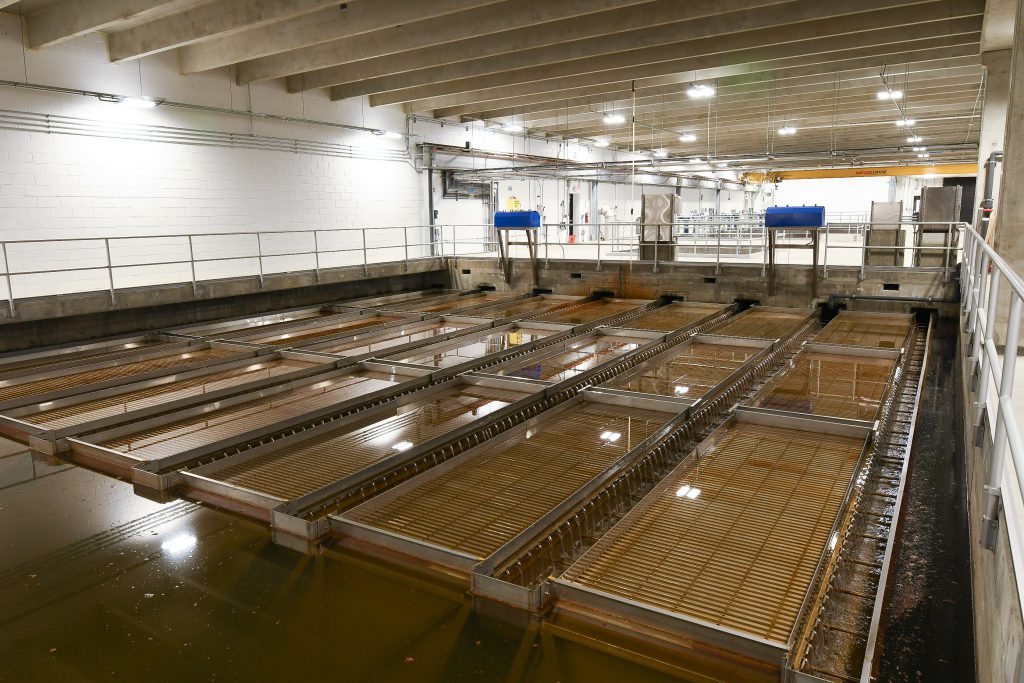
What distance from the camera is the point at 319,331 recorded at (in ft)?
38.5

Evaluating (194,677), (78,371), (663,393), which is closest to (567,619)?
(194,677)

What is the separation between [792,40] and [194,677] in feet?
38.1

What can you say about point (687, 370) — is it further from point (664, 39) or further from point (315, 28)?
point (315, 28)

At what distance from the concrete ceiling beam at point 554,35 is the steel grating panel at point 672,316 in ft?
14.5

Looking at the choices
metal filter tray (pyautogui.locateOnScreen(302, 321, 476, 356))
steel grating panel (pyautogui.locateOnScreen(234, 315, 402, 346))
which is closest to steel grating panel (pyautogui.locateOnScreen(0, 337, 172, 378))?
steel grating panel (pyautogui.locateOnScreen(234, 315, 402, 346))

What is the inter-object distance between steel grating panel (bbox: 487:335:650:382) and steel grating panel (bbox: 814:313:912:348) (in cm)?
274

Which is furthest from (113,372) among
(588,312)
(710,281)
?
(710,281)

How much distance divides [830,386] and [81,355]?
964 cm

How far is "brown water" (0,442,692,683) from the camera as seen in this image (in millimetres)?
3264

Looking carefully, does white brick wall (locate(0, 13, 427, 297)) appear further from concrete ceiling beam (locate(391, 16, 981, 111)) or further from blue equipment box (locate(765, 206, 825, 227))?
blue equipment box (locate(765, 206, 825, 227))

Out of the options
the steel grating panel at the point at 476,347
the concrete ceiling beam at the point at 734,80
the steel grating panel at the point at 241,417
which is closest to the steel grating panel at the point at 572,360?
the steel grating panel at the point at 476,347

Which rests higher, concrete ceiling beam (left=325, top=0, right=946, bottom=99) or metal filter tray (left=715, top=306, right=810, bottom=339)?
concrete ceiling beam (left=325, top=0, right=946, bottom=99)

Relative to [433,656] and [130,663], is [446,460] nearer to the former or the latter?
[433,656]

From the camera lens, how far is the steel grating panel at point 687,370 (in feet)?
25.2
